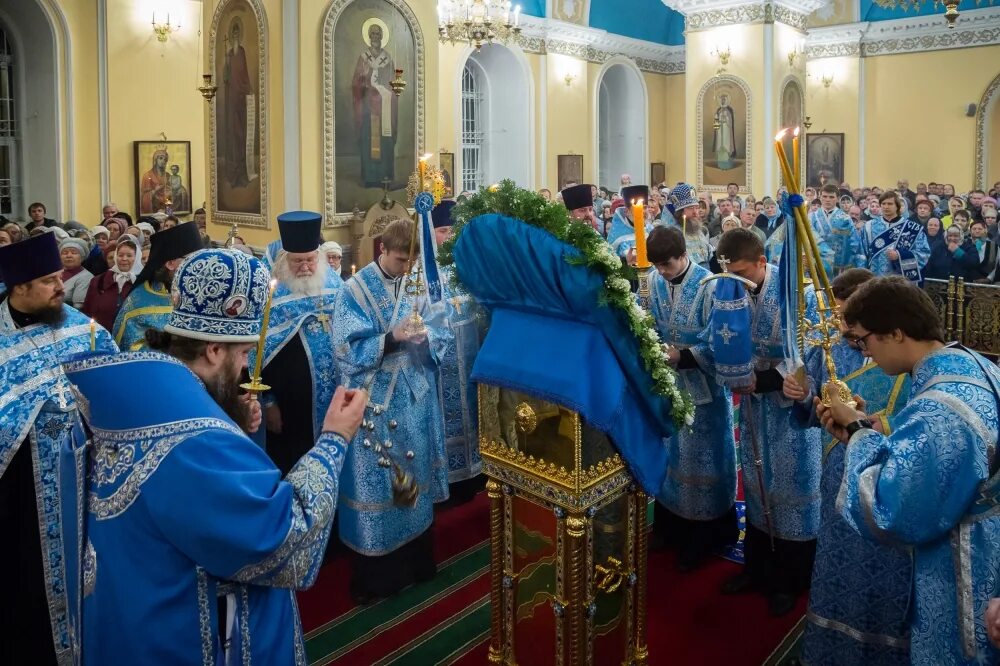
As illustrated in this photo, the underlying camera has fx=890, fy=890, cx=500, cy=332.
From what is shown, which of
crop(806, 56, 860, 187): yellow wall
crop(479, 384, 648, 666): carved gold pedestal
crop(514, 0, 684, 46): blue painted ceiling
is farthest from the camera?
crop(806, 56, 860, 187): yellow wall

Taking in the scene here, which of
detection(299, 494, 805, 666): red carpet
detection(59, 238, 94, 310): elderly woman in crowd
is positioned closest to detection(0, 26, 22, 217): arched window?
detection(59, 238, 94, 310): elderly woman in crowd

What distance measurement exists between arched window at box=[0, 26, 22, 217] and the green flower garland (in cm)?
1244

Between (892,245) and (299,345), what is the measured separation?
697cm

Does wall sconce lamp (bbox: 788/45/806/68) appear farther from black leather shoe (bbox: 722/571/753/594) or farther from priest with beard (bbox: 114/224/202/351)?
priest with beard (bbox: 114/224/202/351)

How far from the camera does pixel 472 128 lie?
18438mm

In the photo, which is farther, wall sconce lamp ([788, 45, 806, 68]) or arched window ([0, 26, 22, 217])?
wall sconce lamp ([788, 45, 806, 68])

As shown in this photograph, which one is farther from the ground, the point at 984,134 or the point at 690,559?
the point at 984,134

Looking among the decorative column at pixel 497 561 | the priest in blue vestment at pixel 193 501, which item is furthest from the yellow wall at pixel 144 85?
the priest in blue vestment at pixel 193 501

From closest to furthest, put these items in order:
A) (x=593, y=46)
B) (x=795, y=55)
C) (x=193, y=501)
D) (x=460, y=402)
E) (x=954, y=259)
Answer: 1. (x=193, y=501)
2. (x=460, y=402)
3. (x=954, y=259)
4. (x=795, y=55)
5. (x=593, y=46)

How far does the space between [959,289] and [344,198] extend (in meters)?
6.03

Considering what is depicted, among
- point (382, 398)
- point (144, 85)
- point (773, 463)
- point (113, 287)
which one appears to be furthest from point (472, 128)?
point (773, 463)

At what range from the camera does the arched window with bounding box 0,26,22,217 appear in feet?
42.0

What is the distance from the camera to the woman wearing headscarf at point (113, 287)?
565 cm

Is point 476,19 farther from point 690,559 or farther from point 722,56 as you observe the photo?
point 690,559
